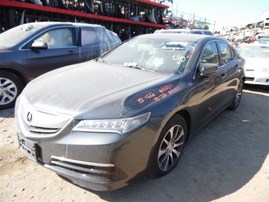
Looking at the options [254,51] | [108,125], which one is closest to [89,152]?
[108,125]

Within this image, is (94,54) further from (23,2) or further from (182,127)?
(23,2)

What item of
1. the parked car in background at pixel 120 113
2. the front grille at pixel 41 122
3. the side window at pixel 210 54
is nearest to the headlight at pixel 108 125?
the parked car in background at pixel 120 113

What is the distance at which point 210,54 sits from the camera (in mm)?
3986

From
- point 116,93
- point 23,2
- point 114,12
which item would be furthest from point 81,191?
point 114,12

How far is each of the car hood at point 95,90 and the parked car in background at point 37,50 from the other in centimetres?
193

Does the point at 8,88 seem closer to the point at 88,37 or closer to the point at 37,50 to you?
the point at 37,50

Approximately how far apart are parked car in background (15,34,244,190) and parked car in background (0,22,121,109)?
1.87 meters

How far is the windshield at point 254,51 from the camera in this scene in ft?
27.9

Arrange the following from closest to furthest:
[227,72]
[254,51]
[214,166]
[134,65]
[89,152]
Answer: [89,152] → [214,166] → [134,65] → [227,72] → [254,51]

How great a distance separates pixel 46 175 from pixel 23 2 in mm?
11193

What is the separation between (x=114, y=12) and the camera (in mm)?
18766

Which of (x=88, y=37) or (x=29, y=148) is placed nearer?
(x=29, y=148)

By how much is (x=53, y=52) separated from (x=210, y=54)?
3.26 m

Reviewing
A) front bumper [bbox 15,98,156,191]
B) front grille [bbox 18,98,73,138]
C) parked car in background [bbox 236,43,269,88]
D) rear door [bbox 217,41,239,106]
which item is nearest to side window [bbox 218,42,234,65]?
rear door [bbox 217,41,239,106]
